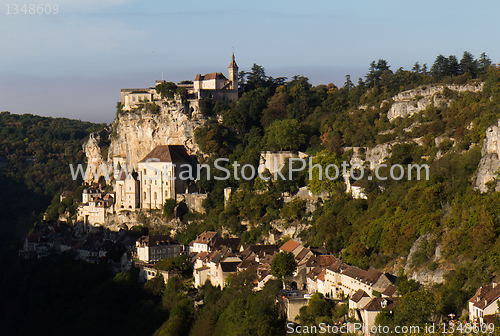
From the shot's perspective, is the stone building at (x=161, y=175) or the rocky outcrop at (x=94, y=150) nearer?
the stone building at (x=161, y=175)

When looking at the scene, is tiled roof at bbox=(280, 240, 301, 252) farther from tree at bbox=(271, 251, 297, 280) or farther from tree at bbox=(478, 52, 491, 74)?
tree at bbox=(478, 52, 491, 74)

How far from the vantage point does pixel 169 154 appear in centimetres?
6356

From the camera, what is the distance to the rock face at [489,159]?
127 feet

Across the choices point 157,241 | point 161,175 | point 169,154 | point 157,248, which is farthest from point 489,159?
point 161,175

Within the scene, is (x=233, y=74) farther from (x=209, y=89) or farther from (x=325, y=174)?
(x=325, y=174)

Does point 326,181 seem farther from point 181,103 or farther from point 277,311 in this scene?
point 181,103

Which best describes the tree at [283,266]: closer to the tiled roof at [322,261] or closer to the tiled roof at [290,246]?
the tiled roof at [322,261]

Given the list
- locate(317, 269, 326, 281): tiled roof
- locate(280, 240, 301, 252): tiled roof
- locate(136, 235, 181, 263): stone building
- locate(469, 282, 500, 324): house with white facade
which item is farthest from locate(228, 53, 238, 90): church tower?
locate(469, 282, 500, 324): house with white facade

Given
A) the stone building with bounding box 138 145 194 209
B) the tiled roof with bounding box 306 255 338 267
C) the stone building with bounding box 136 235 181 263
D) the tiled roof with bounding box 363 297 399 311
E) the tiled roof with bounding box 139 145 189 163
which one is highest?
the tiled roof with bounding box 139 145 189 163

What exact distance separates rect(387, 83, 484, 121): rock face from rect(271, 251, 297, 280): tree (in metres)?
18.5

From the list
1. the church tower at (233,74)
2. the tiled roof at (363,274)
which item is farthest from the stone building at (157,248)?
the tiled roof at (363,274)

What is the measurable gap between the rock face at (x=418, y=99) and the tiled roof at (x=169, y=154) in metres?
20.6

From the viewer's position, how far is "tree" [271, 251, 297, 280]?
132 ft

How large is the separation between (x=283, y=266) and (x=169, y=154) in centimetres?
2630
